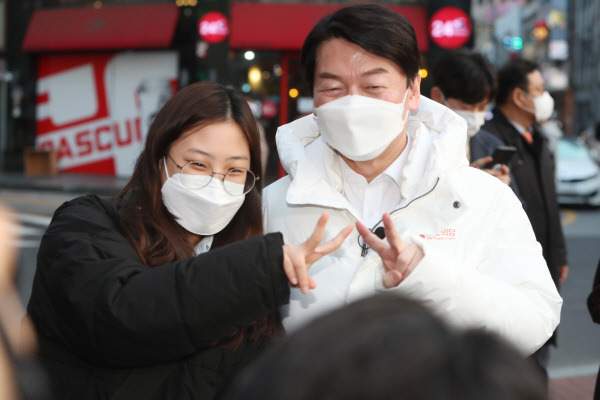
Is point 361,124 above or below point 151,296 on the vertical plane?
above

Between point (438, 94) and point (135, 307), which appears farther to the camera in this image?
point (438, 94)

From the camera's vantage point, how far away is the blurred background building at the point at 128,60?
1638 cm

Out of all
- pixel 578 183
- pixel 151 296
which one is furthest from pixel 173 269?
pixel 578 183

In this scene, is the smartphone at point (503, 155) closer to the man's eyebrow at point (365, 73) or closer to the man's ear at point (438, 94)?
the man's ear at point (438, 94)

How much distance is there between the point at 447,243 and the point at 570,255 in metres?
9.05

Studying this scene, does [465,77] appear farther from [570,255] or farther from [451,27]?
[451,27]

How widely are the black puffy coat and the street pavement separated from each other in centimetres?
12

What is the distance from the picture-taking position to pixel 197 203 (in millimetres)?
2170

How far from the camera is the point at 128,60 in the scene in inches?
717

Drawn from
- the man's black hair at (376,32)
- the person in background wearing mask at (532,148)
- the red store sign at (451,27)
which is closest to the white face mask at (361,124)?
the man's black hair at (376,32)

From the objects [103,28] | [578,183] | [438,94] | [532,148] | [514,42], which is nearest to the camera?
[438,94]

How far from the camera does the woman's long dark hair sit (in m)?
2.03

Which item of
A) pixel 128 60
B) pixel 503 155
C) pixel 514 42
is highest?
pixel 503 155

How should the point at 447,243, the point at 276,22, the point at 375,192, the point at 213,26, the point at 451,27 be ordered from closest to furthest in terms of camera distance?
the point at 447,243
the point at 375,192
the point at 451,27
the point at 213,26
the point at 276,22
